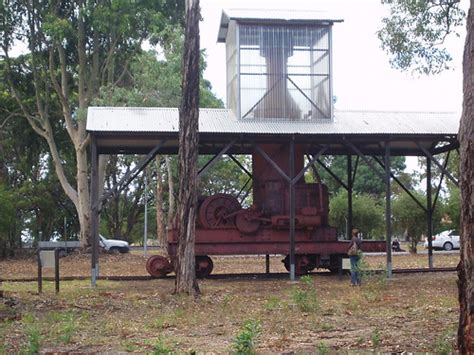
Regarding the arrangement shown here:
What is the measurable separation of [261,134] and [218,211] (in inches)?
124

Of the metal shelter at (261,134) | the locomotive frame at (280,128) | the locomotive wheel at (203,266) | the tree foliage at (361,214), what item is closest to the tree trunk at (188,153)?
the metal shelter at (261,134)

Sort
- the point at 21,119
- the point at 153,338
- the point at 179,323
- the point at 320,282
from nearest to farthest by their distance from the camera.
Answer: the point at 153,338
the point at 179,323
the point at 320,282
the point at 21,119

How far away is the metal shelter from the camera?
20.9 metres

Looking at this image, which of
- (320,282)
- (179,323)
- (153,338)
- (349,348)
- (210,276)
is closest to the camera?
(349,348)

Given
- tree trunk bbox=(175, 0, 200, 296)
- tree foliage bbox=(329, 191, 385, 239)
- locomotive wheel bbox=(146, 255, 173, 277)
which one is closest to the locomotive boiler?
locomotive wheel bbox=(146, 255, 173, 277)

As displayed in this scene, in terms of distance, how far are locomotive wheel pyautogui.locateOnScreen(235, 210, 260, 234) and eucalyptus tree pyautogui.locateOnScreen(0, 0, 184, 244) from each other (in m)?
12.3

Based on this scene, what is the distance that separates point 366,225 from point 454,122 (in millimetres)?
18182

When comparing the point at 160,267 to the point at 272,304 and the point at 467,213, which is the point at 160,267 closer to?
the point at 272,304

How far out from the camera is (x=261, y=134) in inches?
845

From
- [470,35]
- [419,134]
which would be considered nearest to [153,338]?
[470,35]

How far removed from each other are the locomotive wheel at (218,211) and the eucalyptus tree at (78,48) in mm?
11500

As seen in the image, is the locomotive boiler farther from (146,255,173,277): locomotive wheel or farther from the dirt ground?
the dirt ground

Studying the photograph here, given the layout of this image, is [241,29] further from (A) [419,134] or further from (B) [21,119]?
(B) [21,119]

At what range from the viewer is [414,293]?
57.6 feet
